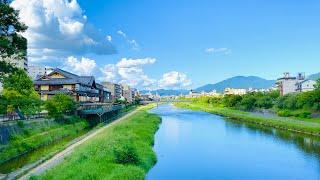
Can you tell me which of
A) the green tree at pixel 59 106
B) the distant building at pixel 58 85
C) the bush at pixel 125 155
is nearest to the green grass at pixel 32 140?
the green tree at pixel 59 106

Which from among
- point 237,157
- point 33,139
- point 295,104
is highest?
point 295,104

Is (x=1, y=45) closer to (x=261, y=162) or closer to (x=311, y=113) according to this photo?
(x=261, y=162)

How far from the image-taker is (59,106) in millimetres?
48969

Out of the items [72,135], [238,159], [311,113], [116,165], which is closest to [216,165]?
[238,159]

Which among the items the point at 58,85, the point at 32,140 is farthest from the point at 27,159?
the point at 58,85

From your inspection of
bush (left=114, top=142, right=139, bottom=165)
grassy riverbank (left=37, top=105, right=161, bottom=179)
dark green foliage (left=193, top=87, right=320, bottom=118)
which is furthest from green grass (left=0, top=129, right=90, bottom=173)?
dark green foliage (left=193, top=87, right=320, bottom=118)

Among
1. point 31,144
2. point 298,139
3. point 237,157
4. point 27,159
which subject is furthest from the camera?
point 298,139

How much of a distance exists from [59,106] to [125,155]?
85.7 feet

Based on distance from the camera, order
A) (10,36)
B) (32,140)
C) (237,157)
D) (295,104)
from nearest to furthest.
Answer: (10,36)
(237,157)
(32,140)
(295,104)

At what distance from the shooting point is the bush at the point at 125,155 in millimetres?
24430

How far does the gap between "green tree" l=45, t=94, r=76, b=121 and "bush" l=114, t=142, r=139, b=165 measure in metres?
22.4

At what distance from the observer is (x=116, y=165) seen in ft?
73.8

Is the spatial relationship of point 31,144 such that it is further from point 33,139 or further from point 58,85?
point 58,85

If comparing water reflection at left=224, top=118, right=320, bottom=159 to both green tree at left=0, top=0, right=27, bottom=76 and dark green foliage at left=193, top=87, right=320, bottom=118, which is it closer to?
dark green foliage at left=193, top=87, right=320, bottom=118
